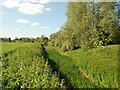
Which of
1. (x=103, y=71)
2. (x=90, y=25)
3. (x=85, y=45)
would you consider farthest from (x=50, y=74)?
(x=90, y=25)

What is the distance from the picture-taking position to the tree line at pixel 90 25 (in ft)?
109

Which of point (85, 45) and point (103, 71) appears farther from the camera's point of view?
point (85, 45)

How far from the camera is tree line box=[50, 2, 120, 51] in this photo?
3309 cm

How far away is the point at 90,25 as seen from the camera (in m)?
34.6

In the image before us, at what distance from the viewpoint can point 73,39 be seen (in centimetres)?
3562

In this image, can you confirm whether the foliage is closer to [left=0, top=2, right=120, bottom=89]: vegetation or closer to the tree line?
[left=0, top=2, right=120, bottom=89]: vegetation

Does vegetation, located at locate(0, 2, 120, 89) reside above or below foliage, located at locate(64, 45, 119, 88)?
above

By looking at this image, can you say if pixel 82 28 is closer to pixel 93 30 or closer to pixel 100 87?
pixel 93 30

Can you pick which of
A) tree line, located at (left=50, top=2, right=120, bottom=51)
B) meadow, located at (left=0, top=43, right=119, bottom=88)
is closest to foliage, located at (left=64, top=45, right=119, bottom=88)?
meadow, located at (left=0, top=43, right=119, bottom=88)

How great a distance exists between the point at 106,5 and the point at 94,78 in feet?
61.6

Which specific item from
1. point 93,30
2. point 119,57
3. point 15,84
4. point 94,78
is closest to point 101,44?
point 93,30

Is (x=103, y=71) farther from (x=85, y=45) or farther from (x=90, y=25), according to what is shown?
(x=90, y=25)

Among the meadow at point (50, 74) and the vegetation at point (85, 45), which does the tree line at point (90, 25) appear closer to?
the vegetation at point (85, 45)

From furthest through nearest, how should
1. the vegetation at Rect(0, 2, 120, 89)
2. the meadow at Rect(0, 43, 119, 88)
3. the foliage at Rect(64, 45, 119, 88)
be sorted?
the vegetation at Rect(0, 2, 120, 89), the foliage at Rect(64, 45, 119, 88), the meadow at Rect(0, 43, 119, 88)
